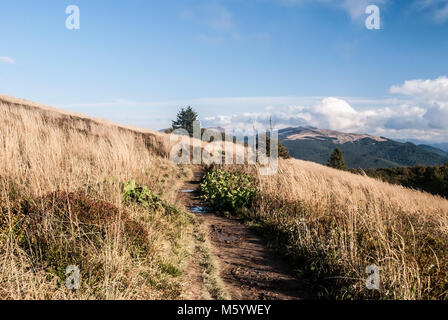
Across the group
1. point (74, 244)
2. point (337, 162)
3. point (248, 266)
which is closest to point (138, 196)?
point (74, 244)

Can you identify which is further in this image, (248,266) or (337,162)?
(337,162)

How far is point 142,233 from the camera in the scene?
15.8 feet

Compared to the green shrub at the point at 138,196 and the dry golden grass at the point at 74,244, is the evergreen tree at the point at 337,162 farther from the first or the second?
Answer: the dry golden grass at the point at 74,244

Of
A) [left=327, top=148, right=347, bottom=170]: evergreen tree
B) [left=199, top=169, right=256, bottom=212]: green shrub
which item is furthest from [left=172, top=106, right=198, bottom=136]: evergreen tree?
[left=199, top=169, right=256, bottom=212]: green shrub

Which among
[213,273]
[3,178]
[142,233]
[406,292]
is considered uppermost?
[3,178]

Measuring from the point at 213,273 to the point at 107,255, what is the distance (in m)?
1.86

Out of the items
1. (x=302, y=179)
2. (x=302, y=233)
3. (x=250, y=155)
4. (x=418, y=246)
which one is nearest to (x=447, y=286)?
(x=418, y=246)

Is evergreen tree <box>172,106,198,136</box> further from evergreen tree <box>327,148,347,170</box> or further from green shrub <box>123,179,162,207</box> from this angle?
green shrub <box>123,179,162,207</box>

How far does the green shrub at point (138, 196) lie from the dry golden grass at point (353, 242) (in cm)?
292

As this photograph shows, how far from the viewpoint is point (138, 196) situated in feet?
22.5

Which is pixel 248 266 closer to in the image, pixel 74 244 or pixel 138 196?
pixel 74 244

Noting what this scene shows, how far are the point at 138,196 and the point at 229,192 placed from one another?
12.4 feet

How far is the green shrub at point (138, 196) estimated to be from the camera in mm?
6648

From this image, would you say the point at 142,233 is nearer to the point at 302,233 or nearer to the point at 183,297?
the point at 183,297
